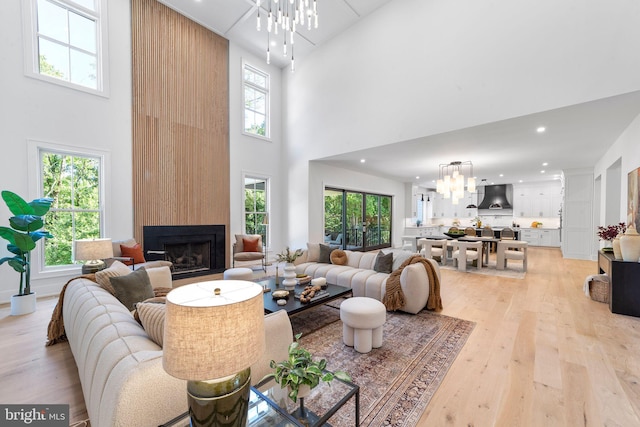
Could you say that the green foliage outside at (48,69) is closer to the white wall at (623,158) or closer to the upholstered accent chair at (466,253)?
the upholstered accent chair at (466,253)

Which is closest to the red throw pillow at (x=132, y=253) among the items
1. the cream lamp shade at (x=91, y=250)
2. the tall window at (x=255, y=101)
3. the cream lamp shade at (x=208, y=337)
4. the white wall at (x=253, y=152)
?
the cream lamp shade at (x=91, y=250)

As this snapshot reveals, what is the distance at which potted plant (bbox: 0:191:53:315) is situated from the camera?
10.3ft

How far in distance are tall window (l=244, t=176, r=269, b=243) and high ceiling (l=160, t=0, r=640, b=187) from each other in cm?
189

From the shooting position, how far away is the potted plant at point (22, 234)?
3.14m

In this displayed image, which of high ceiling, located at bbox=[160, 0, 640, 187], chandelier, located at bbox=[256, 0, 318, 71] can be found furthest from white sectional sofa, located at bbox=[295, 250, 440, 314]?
chandelier, located at bbox=[256, 0, 318, 71]

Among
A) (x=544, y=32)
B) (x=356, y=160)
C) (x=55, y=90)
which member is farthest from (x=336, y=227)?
(x=55, y=90)

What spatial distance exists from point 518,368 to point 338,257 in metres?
2.82

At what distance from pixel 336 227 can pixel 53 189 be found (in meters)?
6.13

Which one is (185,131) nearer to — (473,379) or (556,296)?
(473,379)

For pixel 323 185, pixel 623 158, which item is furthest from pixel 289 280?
pixel 623 158

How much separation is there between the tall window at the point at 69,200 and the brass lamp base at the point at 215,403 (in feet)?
16.5

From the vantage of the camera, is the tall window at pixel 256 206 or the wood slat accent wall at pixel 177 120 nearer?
the wood slat accent wall at pixel 177 120

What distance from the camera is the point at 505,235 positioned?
308 inches

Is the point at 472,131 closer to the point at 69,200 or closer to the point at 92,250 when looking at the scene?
the point at 92,250
